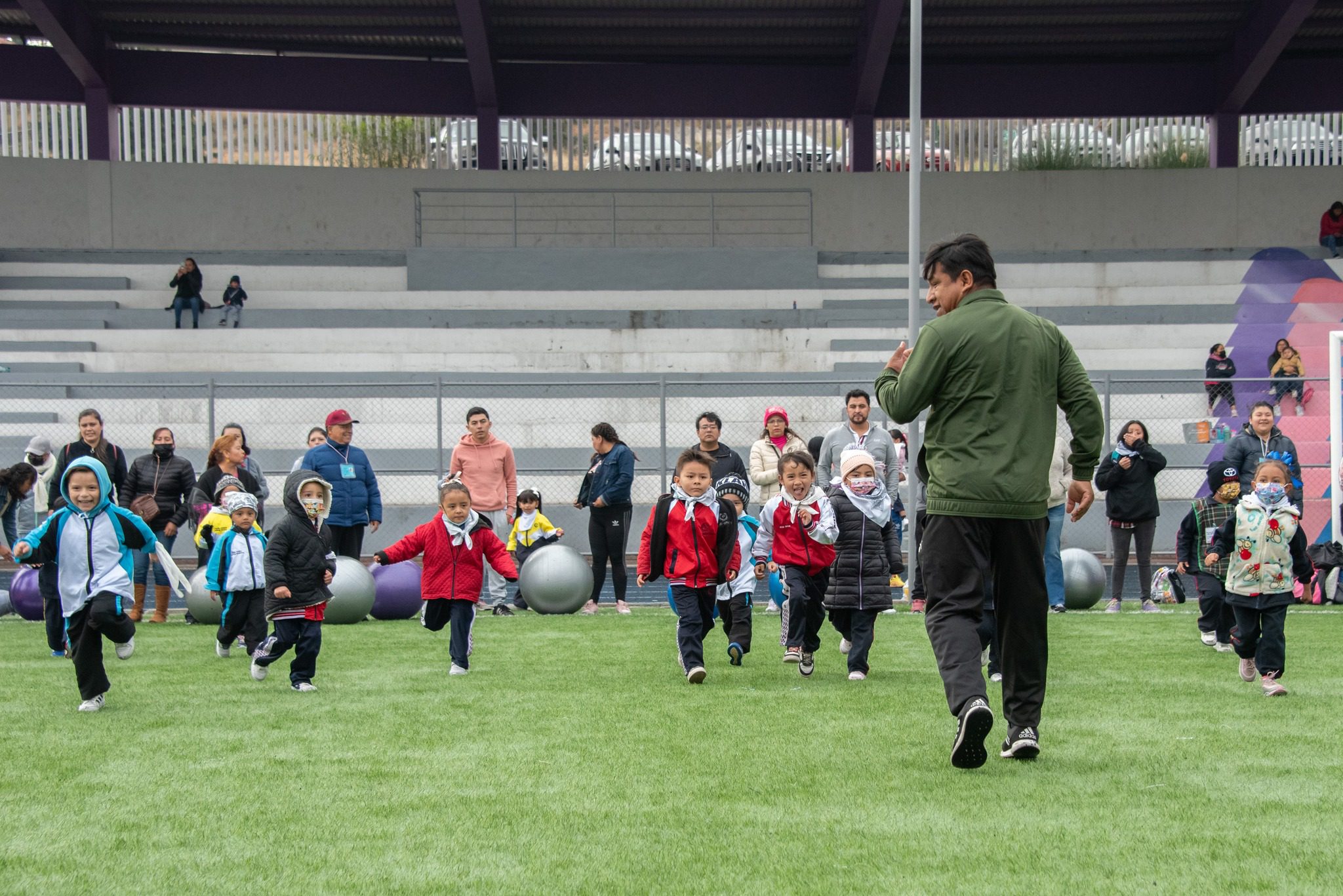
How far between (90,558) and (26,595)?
5061 mm

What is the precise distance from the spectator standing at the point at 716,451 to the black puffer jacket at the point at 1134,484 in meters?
3.38

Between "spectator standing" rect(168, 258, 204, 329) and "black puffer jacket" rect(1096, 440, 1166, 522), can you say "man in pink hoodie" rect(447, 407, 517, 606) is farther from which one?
"spectator standing" rect(168, 258, 204, 329)

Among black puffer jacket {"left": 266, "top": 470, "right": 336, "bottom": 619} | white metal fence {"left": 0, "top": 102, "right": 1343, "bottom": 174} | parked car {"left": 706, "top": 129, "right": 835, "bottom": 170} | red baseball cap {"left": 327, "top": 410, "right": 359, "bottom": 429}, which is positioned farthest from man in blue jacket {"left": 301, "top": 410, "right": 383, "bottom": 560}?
parked car {"left": 706, "top": 129, "right": 835, "bottom": 170}

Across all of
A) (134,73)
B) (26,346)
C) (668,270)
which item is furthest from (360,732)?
(134,73)

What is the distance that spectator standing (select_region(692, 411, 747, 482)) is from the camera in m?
12.4

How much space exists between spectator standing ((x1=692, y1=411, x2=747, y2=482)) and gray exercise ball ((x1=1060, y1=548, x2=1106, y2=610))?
3.05 meters

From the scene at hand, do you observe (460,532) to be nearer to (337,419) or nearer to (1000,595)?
(1000,595)

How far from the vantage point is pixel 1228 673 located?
335 inches

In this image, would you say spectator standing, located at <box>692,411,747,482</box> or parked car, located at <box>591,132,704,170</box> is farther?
parked car, located at <box>591,132,704,170</box>

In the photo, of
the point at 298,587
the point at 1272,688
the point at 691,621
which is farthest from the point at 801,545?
the point at 298,587

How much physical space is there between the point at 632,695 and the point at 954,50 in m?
26.6

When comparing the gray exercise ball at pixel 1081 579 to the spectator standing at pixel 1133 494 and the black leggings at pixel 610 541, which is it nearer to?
the spectator standing at pixel 1133 494

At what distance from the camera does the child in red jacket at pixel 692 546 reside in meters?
8.50

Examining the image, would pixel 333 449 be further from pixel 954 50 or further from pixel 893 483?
pixel 954 50
